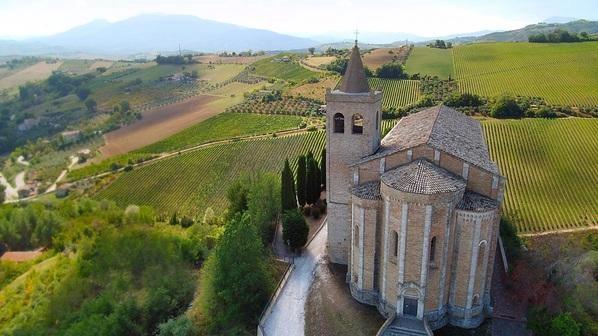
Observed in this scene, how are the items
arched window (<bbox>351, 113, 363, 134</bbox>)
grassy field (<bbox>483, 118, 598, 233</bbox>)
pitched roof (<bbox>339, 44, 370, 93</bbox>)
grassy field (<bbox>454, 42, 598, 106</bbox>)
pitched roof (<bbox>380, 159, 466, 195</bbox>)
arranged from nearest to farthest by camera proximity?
1. pitched roof (<bbox>380, 159, 466, 195</bbox>)
2. pitched roof (<bbox>339, 44, 370, 93</bbox>)
3. arched window (<bbox>351, 113, 363, 134</bbox>)
4. grassy field (<bbox>483, 118, 598, 233</bbox>)
5. grassy field (<bbox>454, 42, 598, 106</bbox>)

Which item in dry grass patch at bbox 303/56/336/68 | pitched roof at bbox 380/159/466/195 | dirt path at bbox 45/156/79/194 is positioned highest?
dry grass patch at bbox 303/56/336/68

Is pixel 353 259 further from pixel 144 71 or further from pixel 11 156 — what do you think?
pixel 144 71

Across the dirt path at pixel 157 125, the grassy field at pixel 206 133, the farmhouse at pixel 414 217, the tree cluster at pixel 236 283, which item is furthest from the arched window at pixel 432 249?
the dirt path at pixel 157 125

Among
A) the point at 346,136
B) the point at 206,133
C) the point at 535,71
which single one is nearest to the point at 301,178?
the point at 346,136

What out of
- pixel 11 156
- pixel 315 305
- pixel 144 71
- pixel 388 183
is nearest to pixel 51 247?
pixel 315 305

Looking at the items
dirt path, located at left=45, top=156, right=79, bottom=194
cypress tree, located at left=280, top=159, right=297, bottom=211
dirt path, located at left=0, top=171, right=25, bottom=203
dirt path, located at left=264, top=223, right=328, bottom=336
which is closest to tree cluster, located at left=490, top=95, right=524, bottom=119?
cypress tree, located at left=280, top=159, right=297, bottom=211

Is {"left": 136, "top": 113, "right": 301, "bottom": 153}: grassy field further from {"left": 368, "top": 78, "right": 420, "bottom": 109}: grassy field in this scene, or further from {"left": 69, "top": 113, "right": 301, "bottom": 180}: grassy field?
{"left": 368, "top": 78, "right": 420, "bottom": 109}: grassy field

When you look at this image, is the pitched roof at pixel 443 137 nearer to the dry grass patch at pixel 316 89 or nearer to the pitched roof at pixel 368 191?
the pitched roof at pixel 368 191
